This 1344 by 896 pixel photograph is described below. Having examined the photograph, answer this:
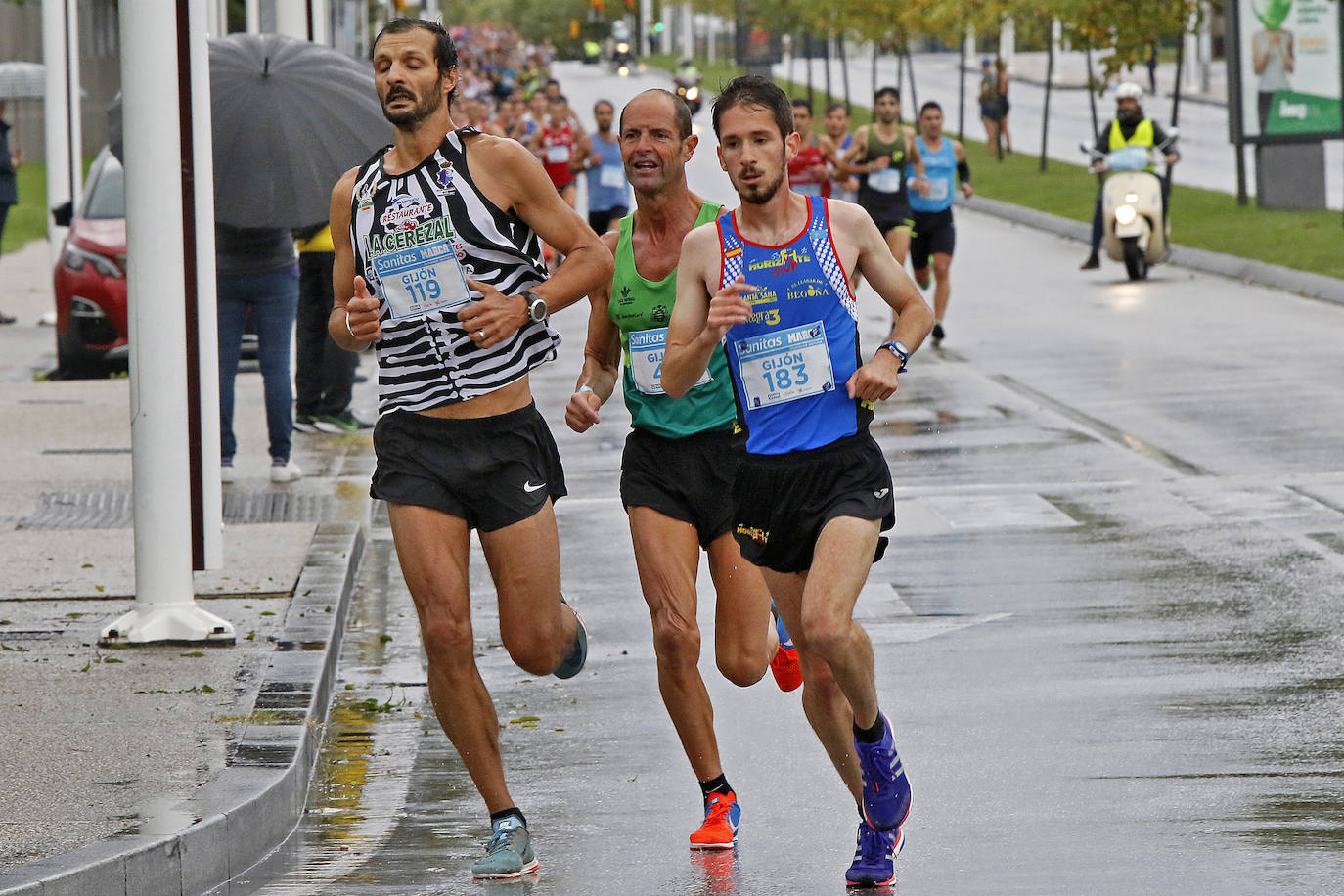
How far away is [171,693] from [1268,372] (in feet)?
35.4

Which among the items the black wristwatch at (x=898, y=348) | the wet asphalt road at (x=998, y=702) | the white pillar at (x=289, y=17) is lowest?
the wet asphalt road at (x=998, y=702)

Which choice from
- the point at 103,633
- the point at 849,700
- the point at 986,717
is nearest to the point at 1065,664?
the point at 986,717

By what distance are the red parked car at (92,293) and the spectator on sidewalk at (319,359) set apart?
3401mm

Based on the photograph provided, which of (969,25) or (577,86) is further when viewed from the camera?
(577,86)

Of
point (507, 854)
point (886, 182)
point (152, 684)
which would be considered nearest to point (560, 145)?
point (886, 182)

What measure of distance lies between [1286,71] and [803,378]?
25.0 metres

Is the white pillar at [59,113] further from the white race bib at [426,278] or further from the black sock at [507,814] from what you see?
the black sock at [507,814]

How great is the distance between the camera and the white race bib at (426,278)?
6031 millimetres

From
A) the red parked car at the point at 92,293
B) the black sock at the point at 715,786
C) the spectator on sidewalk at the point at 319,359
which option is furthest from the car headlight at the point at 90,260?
the black sock at the point at 715,786

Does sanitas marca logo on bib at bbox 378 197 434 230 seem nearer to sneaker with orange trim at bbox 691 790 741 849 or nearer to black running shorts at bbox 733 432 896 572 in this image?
black running shorts at bbox 733 432 896 572

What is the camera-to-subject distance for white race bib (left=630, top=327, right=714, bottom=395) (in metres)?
6.45

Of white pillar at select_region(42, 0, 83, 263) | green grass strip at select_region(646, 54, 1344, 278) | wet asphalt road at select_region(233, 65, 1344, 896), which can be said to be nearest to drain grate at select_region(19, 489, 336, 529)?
wet asphalt road at select_region(233, 65, 1344, 896)

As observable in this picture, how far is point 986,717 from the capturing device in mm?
7594

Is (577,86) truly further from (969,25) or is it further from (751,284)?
(751,284)
